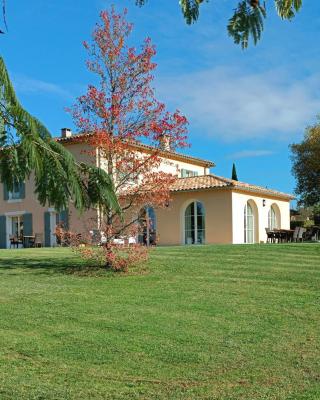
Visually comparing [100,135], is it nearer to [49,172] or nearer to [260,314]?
[260,314]

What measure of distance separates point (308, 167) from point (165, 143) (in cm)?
2548

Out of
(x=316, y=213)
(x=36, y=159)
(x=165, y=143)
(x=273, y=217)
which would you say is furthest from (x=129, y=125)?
(x=316, y=213)

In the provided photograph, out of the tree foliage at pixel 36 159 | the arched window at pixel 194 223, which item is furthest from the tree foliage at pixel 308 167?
the tree foliage at pixel 36 159

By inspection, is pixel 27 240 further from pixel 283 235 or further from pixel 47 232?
pixel 283 235

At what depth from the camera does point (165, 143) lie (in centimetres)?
1407

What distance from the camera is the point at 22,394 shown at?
520cm

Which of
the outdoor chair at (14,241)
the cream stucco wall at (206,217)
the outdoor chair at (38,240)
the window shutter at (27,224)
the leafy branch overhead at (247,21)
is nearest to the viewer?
the leafy branch overhead at (247,21)

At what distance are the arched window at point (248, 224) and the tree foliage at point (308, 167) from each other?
10.0 m

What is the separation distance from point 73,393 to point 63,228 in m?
9.70

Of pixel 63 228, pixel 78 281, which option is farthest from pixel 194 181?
pixel 78 281

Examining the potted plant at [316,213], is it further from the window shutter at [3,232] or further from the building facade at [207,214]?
the window shutter at [3,232]

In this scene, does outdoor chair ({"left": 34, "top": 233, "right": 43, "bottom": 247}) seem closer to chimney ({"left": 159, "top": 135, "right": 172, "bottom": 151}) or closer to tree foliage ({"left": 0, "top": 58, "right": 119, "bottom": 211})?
chimney ({"left": 159, "top": 135, "right": 172, "bottom": 151})

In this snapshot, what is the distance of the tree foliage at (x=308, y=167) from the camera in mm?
36969

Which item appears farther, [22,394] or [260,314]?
[260,314]
